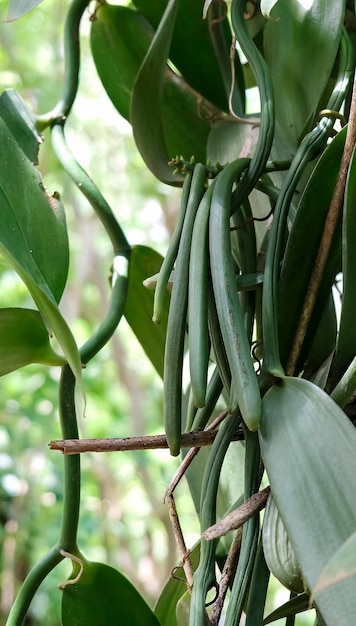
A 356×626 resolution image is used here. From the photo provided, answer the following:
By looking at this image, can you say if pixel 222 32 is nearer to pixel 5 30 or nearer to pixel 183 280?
pixel 183 280

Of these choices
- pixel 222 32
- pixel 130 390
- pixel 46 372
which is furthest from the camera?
pixel 130 390

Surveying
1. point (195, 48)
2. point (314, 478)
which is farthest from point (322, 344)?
point (195, 48)

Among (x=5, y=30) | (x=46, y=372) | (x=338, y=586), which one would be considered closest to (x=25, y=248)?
(x=338, y=586)

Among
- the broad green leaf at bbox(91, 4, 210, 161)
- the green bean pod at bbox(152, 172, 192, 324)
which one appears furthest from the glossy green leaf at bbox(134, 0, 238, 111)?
the green bean pod at bbox(152, 172, 192, 324)

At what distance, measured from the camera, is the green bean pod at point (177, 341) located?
0.95ft

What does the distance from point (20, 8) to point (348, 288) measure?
0.25 m

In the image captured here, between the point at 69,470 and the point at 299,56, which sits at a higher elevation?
the point at 299,56

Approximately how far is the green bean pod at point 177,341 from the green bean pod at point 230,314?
13 mm

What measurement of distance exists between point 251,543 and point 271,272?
0.12 meters

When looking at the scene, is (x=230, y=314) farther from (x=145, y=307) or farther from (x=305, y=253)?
(x=145, y=307)

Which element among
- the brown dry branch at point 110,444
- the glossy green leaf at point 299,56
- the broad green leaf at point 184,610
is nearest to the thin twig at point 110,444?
the brown dry branch at point 110,444

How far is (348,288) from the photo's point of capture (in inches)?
12.5

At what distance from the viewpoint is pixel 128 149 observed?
2781 mm

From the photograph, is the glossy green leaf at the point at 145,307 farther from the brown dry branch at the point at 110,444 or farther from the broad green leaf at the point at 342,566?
the broad green leaf at the point at 342,566
